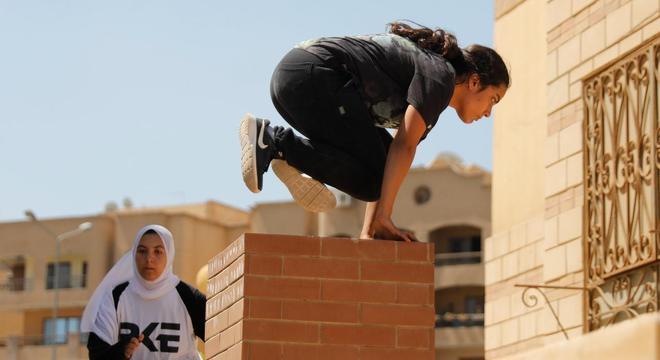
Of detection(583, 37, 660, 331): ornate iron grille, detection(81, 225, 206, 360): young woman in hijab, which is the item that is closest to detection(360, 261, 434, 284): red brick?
detection(81, 225, 206, 360): young woman in hijab

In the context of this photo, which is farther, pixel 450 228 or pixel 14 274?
pixel 14 274

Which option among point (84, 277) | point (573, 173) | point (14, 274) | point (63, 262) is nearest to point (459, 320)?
point (84, 277)

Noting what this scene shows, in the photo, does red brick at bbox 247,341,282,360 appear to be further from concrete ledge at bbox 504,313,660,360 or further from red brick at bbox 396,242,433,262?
concrete ledge at bbox 504,313,660,360

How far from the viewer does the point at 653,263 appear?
13.1m

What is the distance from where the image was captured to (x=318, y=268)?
7.02 m

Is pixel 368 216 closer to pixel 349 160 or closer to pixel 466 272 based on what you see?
pixel 349 160

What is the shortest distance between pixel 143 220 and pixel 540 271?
179 ft

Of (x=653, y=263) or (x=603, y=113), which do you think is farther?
(x=603, y=113)

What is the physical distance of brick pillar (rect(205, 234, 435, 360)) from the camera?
693 cm

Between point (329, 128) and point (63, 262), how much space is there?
64599 millimetres

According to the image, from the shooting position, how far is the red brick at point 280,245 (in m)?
7.01

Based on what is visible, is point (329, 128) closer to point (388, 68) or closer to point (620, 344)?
point (388, 68)

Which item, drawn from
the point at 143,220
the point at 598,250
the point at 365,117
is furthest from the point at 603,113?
the point at 143,220

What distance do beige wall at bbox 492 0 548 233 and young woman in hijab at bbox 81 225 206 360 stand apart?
7.39 meters
